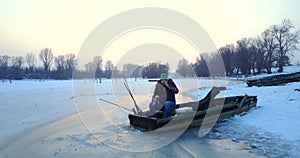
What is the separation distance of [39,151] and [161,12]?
30.4 feet

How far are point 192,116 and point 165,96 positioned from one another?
1.05 m

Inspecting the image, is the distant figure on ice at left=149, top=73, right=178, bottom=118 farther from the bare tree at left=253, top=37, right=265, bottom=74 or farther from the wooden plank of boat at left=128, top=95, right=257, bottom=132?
the bare tree at left=253, top=37, right=265, bottom=74

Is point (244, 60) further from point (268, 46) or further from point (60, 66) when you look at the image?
point (60, 66)

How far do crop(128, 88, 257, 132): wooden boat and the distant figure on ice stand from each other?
0.25 metres

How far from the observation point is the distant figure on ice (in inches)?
285

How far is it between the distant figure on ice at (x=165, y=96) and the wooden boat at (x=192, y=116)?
247 millimetres

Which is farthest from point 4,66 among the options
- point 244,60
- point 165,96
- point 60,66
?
point 165,96

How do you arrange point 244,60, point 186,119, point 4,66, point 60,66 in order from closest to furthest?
Result: point 186,119 < point 244,60 < point 4,66 < point 60,66

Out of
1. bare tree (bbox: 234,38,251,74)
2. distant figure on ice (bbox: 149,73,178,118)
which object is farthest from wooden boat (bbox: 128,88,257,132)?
bare tree (bbox: 234,38,251,74)

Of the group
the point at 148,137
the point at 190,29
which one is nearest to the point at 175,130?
the point at 148,137

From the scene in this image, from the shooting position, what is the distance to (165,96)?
742cm

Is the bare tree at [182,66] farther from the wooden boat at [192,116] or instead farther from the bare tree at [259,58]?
the bare tree at [259,58]

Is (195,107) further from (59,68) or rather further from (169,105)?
(59,68)

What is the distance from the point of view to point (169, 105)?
7238 millimetres
